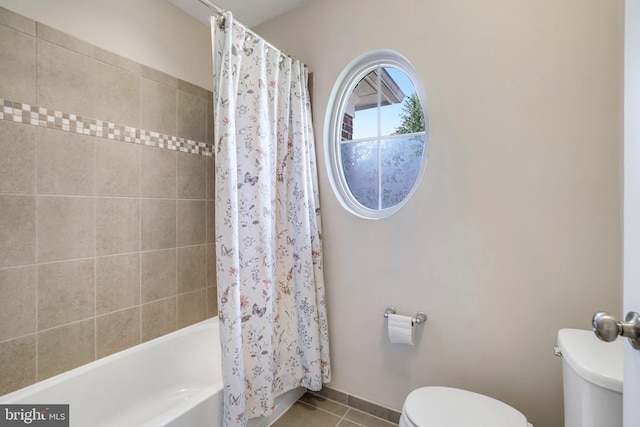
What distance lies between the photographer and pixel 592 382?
2.57 ft

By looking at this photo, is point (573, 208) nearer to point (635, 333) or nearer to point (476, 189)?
point (476, 189)

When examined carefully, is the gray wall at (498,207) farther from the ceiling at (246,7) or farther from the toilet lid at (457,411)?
the ceiling at (246,7)

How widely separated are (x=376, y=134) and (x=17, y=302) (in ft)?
6.60

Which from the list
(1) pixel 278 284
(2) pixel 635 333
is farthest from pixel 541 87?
(1) pixel 278 284

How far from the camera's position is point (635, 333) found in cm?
50

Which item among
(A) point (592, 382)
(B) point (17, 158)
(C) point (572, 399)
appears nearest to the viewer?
(A) point (592, 382)

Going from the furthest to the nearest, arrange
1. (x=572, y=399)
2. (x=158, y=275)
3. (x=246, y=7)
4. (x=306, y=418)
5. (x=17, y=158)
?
(x=246, y=7) < (x=158, y=275) < (x=306, y=418) < (x=17, y=158) < (x=572, y=399)

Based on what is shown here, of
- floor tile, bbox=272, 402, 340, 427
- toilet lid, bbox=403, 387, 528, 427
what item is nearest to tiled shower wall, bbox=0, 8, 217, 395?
floor tile, bbox=272, 402, 340, 427

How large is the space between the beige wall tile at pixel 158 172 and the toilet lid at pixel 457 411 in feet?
5.85

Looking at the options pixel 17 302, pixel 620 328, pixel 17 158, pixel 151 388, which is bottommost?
pixel 151 388

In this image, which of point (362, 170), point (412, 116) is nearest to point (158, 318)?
point (362, 170)

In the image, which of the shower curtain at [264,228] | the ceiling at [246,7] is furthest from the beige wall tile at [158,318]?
the ceiling at [246,7]

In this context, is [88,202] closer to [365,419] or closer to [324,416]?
[324,416]

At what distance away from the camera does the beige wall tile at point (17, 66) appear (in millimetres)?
1224
